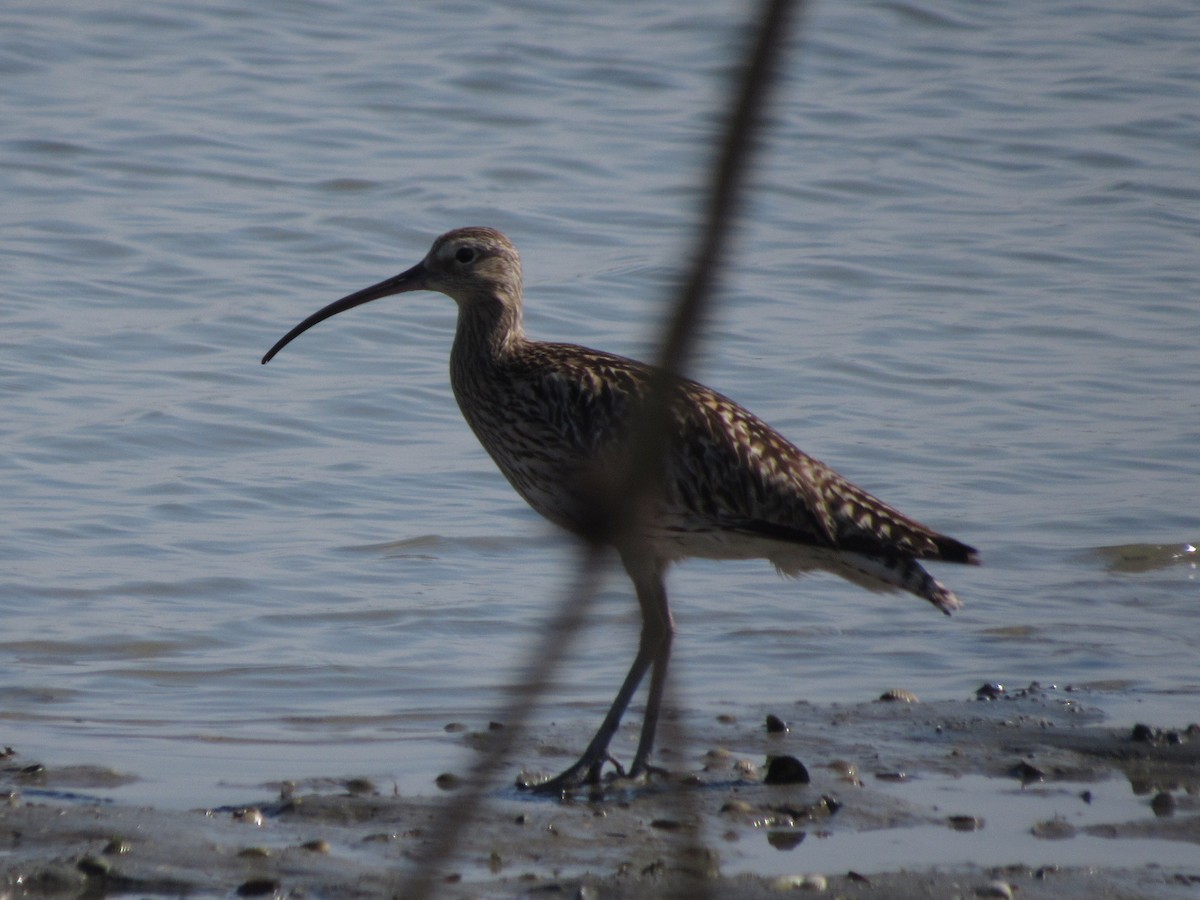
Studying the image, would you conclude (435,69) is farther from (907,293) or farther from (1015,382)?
(1015,382)

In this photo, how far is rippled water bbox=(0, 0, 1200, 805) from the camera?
7.60 m

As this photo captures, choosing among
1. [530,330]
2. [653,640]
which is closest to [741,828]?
[653,640]

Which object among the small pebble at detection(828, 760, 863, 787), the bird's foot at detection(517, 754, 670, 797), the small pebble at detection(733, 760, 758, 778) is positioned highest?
A: the small pebble at detection(828, 760, 863, 787)

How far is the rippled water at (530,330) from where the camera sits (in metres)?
7.60

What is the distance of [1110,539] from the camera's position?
9.88 m

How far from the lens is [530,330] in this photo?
1238 centimetres

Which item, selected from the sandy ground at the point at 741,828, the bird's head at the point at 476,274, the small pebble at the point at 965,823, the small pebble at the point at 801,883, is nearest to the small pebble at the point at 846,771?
the sandy ground at the point at 741,828

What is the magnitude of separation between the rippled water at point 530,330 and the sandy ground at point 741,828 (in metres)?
0.46

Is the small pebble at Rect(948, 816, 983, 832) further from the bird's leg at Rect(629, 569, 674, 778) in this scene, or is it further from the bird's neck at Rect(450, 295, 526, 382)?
the bird's neck at Rect(450, 295, 526, 382)

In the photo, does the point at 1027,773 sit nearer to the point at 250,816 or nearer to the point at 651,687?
the point at 651,687

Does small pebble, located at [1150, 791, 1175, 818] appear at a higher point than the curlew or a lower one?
lower

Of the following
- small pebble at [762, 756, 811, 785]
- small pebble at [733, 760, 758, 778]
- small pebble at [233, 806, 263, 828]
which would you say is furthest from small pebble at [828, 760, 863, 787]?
small pebble at [233, 806, 263, 828]

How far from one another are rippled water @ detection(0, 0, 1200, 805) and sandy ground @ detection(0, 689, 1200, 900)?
1.51 ft

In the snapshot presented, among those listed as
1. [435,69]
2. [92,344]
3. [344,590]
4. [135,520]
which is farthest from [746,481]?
[435,69]
